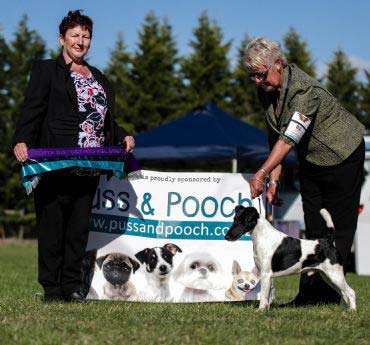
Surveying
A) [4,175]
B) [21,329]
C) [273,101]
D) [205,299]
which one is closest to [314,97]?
[273,101]

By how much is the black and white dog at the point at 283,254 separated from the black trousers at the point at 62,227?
42.3 inches

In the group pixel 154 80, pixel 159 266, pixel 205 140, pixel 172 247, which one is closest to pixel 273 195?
pixel 172 247

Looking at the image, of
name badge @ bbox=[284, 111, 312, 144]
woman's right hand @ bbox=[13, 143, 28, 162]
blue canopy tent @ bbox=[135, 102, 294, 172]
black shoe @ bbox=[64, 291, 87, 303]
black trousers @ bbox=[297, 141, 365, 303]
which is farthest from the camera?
blue canopy tent @ bbox=[135, 102, 294, 172]

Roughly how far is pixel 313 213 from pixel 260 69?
1182 mm

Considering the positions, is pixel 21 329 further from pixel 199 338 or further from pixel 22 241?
pixel 22 241

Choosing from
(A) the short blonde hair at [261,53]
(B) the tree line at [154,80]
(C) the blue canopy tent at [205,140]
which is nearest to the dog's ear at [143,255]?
(A) the short blonde hair at [261,53]

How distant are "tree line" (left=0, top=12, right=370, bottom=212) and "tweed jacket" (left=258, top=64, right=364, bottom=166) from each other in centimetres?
1630

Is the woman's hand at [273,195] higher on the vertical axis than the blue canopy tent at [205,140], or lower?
lower

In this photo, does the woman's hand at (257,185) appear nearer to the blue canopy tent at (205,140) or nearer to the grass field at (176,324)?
the grass field at (176,324)

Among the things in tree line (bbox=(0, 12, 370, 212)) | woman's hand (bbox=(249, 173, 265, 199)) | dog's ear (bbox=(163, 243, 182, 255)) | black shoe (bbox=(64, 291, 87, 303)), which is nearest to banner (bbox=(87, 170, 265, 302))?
dog's ear (bbox=(163, 243, 182, 255))

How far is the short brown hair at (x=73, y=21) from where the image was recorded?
467 cm

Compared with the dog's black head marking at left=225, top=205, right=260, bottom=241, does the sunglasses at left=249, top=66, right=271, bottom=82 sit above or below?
above

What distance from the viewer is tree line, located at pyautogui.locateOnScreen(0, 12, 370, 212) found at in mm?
21250

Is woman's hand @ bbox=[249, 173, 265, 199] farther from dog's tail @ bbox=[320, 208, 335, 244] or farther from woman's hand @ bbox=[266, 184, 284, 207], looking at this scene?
dog's tail @ bbox=[320, 208, 335, 244]
